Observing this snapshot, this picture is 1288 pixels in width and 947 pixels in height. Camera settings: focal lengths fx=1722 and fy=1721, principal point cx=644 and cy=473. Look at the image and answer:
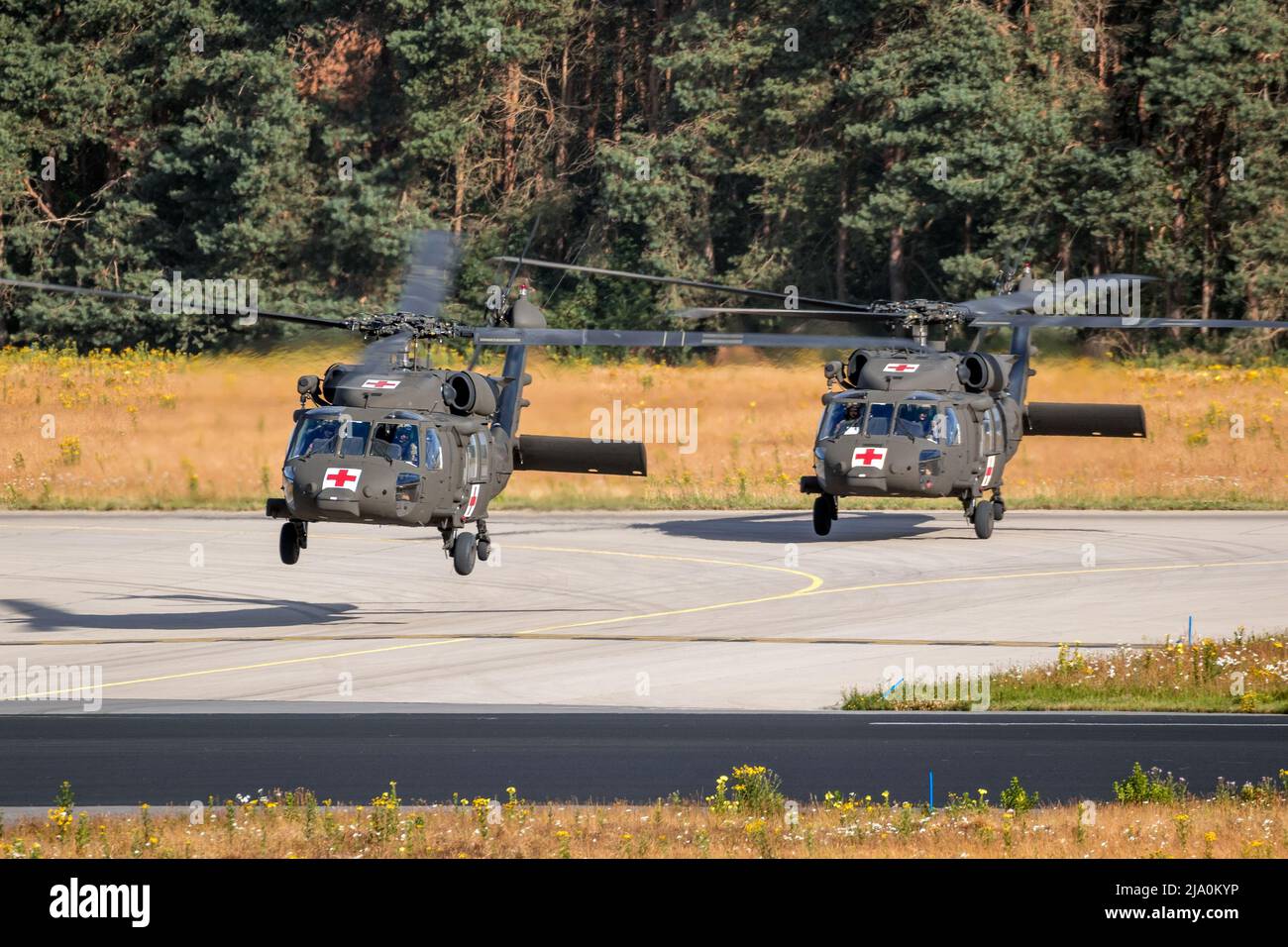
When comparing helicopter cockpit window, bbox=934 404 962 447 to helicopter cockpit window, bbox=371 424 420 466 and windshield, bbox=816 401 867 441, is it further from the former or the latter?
helicopter cockpit window, bbox=371 424 420 466

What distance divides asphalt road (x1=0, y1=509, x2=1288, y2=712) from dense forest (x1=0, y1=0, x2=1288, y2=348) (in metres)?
25.5

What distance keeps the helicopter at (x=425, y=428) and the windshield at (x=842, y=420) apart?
8.61ft

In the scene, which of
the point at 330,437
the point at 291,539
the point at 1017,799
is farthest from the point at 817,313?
the point at 1017,799

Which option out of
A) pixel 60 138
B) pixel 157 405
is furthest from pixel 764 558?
pixel 60 138

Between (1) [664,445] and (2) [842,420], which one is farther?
(1) [664,445]

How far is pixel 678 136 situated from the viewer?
70.6 meters

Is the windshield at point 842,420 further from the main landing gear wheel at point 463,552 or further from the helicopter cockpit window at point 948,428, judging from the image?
the main landing gear wheel at point 463,552

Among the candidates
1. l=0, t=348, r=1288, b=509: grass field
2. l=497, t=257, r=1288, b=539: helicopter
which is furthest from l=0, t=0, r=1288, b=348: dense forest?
l=497, t=257, r=1288, b=539: helicopter

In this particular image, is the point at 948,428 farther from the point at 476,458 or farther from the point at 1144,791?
the point at 1144,791

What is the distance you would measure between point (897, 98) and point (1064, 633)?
140 feet

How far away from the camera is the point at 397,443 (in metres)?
24.7

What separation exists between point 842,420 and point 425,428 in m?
9.46

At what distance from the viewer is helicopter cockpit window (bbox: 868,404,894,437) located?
31.0m
